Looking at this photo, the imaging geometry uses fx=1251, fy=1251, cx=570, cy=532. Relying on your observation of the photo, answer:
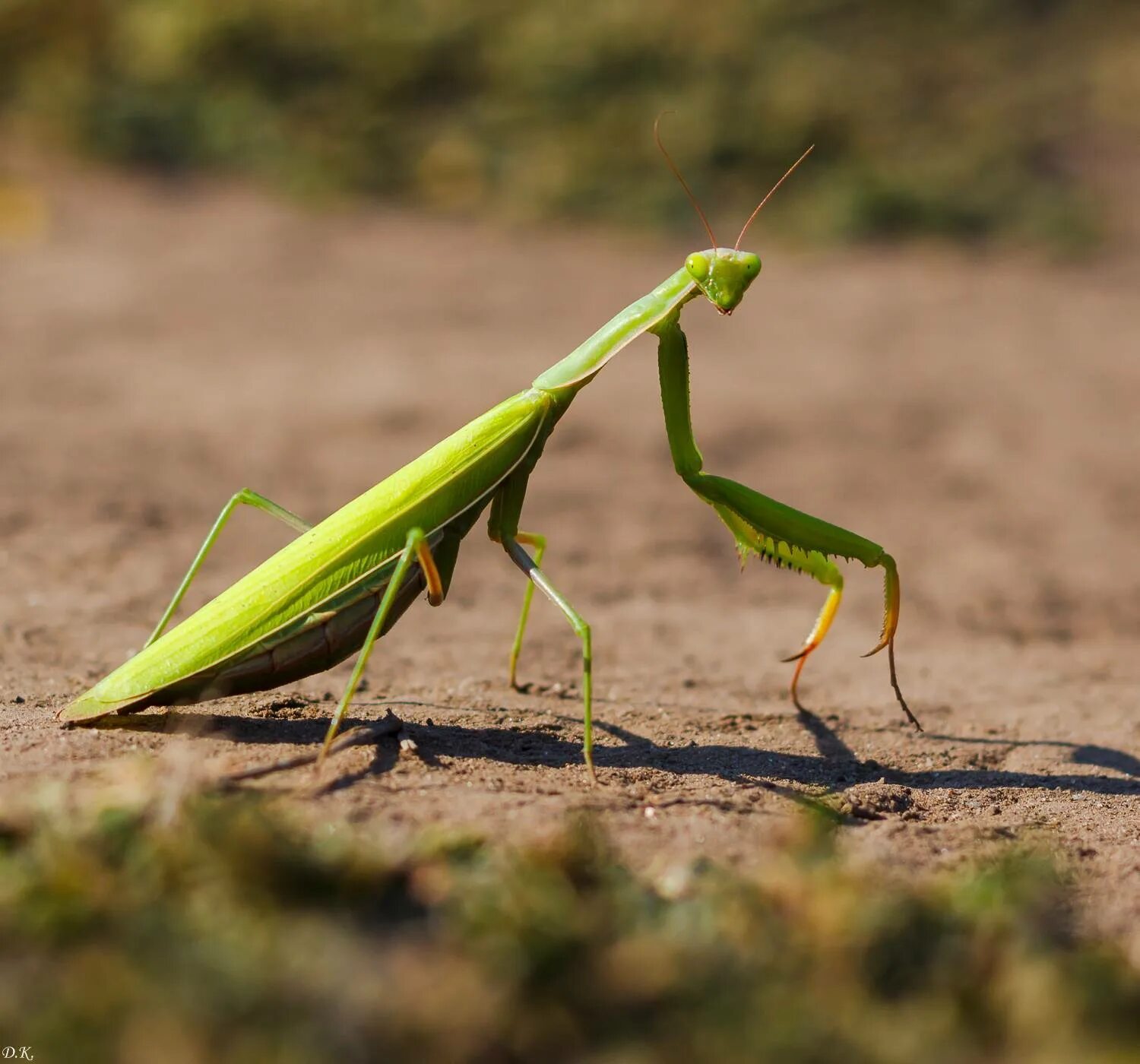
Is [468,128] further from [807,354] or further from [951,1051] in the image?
[951,1051]

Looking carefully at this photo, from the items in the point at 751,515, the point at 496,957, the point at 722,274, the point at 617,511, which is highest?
the point at 722,274

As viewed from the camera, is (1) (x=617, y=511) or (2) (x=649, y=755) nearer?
(2) (x=649, y=755)

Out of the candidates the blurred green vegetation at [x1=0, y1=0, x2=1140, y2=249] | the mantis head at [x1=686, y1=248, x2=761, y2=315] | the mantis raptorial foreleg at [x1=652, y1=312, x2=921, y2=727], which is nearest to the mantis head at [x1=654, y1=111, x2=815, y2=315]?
the mantis head at [x1=686, y1=248, x2=761, y2=315]

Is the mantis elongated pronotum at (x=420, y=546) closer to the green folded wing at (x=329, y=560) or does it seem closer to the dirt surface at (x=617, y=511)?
the green folded wing at (x=329, y=560)

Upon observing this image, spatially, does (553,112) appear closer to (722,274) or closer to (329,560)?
(722,274)

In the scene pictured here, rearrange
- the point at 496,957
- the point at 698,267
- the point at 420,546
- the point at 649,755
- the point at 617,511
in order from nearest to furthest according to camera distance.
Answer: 1. the point at 496,957
2. the point at 420,546
3. the point at 698,267
4. the point at 649,755
5. the point at 617,511

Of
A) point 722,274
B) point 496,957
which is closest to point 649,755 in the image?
point 722,274

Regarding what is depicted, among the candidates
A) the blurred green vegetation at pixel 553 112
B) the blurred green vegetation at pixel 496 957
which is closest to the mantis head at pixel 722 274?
the blurred green vegetation at pixel 496 957

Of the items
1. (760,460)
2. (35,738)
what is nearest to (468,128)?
(760,460)
